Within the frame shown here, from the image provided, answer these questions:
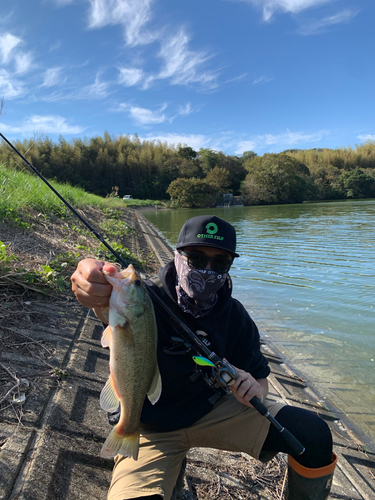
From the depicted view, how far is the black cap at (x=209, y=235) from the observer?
2588mm

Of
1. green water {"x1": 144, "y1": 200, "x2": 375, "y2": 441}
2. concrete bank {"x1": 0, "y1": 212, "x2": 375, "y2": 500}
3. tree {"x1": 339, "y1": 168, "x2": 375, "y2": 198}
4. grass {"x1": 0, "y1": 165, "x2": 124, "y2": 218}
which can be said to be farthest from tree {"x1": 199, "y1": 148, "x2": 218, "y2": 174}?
concrete bank {"x1": 0, "y1": 212, "x2": 375, "y2": 500}

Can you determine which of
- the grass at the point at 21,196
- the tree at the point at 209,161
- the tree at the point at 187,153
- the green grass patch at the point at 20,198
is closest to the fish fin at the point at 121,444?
the green grass patch at the point at 20,198

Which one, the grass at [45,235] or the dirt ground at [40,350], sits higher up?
the grass at [45,235]

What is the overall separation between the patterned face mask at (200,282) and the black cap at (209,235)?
0.21m

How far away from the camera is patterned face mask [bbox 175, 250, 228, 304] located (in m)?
2.61

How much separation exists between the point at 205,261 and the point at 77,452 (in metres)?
1.90

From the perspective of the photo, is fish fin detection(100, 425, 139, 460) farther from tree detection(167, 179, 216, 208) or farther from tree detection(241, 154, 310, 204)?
tree detection(241, 154, 310, 204)

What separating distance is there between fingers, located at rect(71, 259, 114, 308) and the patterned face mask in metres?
0.74

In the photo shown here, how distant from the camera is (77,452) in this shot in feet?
8.18

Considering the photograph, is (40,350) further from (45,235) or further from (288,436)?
(45,235)

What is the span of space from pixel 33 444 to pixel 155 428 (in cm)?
95

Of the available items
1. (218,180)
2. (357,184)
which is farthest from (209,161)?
(357,184)

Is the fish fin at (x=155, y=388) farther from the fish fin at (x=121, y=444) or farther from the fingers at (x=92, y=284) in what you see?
the fingers at (x=92, y=284)

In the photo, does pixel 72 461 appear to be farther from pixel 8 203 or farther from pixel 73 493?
pixel 8 203
